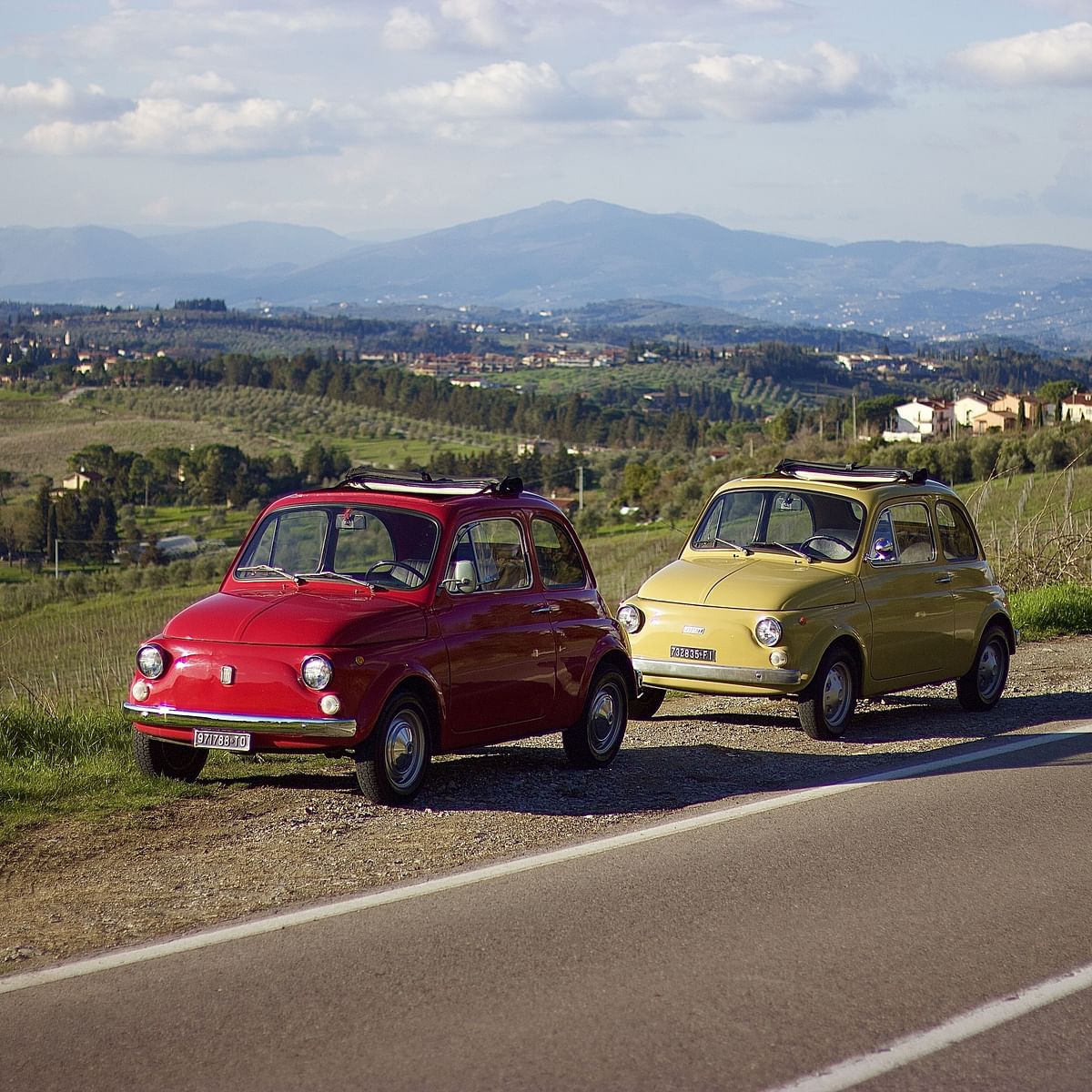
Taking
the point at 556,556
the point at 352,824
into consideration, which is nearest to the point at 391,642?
the point at 352,824

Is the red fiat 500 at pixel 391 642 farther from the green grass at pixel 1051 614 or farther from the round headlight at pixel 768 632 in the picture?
the green grass at pixel 1051 614

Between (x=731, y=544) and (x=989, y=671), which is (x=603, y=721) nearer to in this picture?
(x=731, y=544)

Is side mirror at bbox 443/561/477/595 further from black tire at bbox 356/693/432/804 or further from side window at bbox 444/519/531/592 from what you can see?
black tire at bbox 356/693/432/804

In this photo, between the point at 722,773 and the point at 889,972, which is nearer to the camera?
the point at 889,972

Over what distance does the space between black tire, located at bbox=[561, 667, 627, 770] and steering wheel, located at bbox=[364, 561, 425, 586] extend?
58.2 inches

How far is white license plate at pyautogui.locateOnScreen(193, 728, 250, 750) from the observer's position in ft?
26.8

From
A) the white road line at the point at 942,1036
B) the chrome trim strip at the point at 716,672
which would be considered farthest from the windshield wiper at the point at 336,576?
the white road line at the point at 942,1036

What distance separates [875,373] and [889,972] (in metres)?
182

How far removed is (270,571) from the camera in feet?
30.2

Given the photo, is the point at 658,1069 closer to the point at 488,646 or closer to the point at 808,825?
the point at 808,825

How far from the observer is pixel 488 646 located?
9.10 metres

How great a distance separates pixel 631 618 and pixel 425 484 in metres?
2.55

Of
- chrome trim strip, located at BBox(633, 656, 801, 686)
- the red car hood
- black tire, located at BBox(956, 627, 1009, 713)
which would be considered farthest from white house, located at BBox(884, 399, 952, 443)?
the red car hood

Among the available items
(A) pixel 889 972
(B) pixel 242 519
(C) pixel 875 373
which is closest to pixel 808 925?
(A) pixel 889 972
